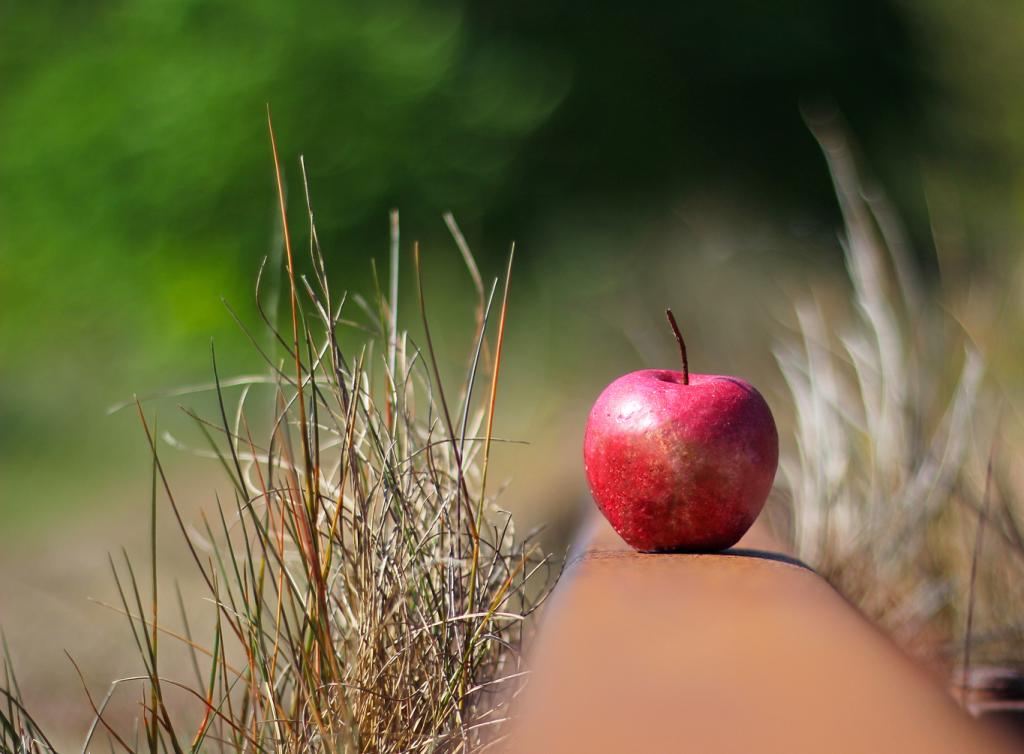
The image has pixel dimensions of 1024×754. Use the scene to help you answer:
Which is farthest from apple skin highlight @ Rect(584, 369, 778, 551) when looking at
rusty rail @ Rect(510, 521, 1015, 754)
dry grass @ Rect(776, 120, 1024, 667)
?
dry grass @ Rect(776, 120, 1024, 667)

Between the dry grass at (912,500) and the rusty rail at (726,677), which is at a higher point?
the rusty rail at (726,677)

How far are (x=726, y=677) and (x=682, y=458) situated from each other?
0.55 metres

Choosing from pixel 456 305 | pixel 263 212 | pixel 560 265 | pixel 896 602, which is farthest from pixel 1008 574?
pixel 263 212

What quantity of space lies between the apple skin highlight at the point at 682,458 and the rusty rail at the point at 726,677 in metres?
0.17

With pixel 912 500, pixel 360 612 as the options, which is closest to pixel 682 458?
pixel 360 612

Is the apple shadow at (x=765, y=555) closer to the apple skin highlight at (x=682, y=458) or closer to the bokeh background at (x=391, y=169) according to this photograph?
the apple skin highlight at (x=682, y=458)

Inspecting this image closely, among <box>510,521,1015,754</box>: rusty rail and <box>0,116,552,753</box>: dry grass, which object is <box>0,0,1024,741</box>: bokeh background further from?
<box>510,521,1015,754</box>: rusty rail

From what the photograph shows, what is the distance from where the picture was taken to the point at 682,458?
1.78m

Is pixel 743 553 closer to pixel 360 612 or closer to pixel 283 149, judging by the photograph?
pixel 360 612

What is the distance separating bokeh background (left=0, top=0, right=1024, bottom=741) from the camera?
7.03 meters

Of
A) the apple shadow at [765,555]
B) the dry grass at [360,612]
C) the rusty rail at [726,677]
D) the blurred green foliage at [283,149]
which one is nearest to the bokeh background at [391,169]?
the blurred green foliage at [283,149]

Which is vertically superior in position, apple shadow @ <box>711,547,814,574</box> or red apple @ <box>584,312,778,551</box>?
red apple @ <box>584,312,778,551</box>

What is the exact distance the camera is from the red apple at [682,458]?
1.77 meters

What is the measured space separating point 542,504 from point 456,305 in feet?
9.71
